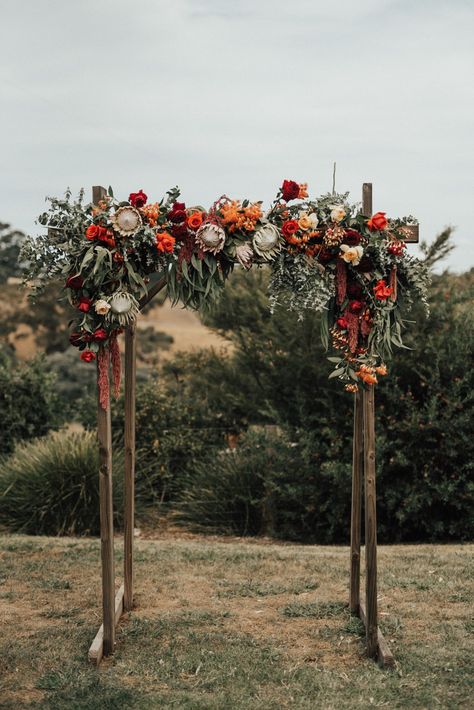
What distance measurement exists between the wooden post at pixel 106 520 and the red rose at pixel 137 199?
0.26 m

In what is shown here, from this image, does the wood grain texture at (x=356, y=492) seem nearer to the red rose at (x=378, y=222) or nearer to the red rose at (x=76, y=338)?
the red rose at (x=378, y=222)

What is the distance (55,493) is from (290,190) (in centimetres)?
590

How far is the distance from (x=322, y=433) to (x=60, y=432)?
4.25 metres

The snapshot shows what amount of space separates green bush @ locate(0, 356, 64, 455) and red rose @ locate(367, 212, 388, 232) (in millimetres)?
7605

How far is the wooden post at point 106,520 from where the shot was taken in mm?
5242

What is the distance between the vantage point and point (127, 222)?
5.08 meters

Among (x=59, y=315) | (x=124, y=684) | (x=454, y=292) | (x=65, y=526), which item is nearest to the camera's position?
(x=124, y=684)

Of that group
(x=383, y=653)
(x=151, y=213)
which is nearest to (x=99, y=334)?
(x=151, y=213)

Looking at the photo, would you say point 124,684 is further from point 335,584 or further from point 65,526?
point 65,526

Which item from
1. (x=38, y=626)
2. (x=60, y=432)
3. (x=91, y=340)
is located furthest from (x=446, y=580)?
(x=60, y=432)

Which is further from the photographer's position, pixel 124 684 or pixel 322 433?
pixel 322 433

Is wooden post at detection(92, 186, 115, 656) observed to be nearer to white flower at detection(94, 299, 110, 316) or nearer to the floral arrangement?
the floral arrangement

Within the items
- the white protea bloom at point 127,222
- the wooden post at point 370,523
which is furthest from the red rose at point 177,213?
the wooden post at point 370,523

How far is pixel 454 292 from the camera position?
1074 centimetres
